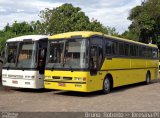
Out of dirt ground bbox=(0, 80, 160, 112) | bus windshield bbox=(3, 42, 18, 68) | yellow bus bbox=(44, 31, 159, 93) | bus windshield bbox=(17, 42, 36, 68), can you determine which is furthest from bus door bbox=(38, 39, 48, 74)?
dirt ground bbox=(0, 80, 160, 112)

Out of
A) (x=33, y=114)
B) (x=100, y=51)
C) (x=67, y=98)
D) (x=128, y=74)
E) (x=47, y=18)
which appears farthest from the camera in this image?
(x=47, y=18)

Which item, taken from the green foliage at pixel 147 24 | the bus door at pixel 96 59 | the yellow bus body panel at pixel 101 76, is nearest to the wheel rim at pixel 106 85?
the yellow bus body panel at pixel 101 76

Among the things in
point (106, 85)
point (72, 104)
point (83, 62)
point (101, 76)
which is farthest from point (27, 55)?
point (72, 104)

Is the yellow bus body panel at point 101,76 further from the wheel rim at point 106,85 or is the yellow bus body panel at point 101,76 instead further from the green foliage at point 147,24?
the green foliage at point 147,24

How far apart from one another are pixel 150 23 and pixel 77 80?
3842 cm

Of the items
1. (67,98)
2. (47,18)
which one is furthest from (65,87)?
(47,18)

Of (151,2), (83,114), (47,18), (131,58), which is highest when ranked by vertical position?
(151,2)

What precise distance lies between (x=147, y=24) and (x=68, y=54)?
124 feet

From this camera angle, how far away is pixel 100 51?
1558cm

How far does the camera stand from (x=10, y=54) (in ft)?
55.1

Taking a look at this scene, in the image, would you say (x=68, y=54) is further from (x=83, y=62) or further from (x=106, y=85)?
(x=106, y=85)

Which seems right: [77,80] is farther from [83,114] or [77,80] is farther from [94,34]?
[83,114]

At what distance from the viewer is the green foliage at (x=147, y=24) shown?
5084 cm

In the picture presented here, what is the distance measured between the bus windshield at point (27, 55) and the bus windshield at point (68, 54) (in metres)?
0.86
